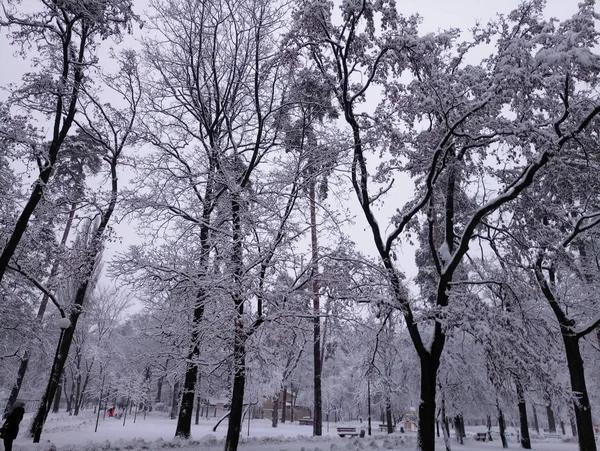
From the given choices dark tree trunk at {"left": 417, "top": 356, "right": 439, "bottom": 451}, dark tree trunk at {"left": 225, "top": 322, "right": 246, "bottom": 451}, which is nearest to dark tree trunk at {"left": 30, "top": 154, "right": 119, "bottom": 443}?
dark tree trunk at {"left": 225, "top": 322, "right": 246, "bottom": 451}

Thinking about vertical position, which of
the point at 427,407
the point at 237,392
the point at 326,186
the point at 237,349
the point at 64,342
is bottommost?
the point at 427,407

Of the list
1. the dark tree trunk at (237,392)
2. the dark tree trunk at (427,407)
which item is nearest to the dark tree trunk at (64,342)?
→ the dark tree trunk at (237,392)

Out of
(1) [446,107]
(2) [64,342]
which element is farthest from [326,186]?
(2) [64,342]

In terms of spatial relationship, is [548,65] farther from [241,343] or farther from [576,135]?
[241,343]

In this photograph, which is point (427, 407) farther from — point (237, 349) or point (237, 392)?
point (237, 349)

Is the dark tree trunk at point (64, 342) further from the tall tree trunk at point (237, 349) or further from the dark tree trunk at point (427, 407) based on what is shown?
the dark tree trunk at point (427, 407)

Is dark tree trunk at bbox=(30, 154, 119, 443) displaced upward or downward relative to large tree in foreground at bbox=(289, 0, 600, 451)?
downward

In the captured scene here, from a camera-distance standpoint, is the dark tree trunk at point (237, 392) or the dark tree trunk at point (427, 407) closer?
the dark tree trunk at point (237, 392)

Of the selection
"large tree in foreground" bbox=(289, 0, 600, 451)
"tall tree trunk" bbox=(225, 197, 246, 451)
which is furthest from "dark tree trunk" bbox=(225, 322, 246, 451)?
"large tree in foreground" bbox=(289, 0, 600, 451)

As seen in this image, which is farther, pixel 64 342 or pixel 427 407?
pixel 64 342

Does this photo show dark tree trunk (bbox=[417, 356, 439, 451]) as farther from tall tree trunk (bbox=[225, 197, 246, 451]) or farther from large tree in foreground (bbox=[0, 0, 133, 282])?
large tree in foreground (bbox=[0, 0, 133, 282])

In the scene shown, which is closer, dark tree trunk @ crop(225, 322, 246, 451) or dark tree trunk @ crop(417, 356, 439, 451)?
dark tree trunk @ crop(225, 322, 246, 451)

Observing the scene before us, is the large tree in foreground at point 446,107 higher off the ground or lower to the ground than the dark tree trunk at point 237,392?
higher

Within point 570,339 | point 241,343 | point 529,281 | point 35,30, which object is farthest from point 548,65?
point 35,30
